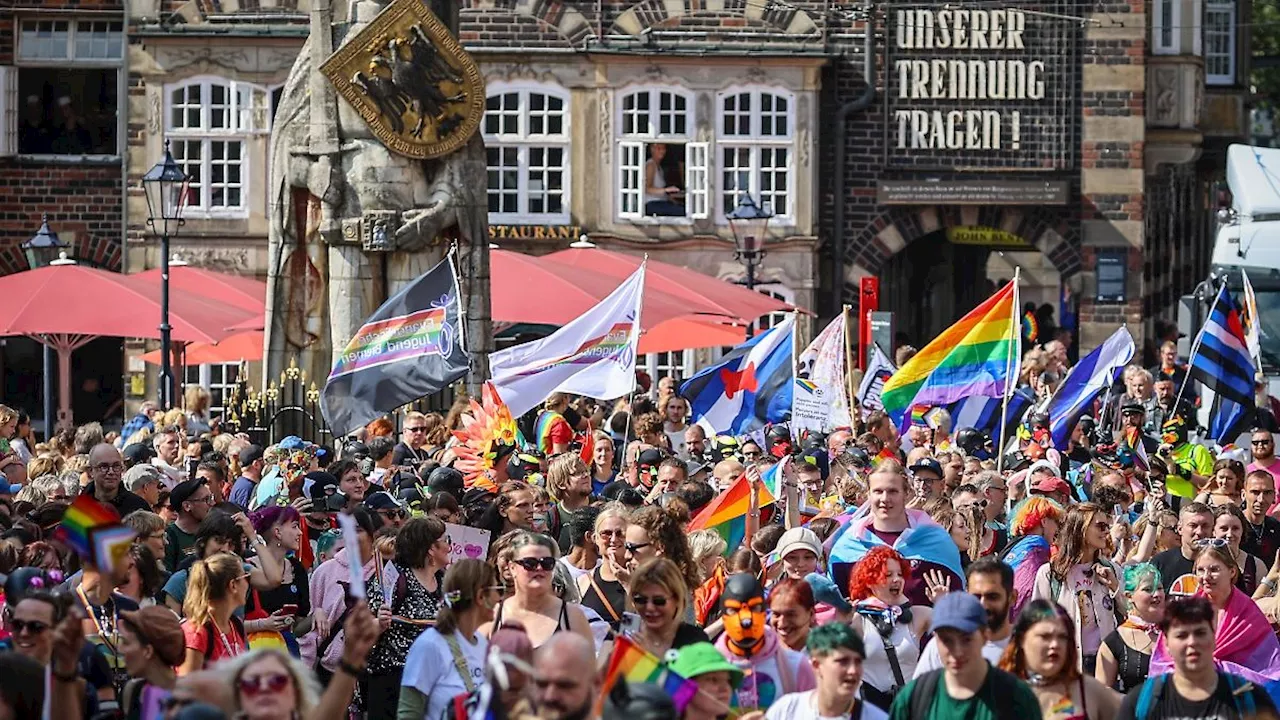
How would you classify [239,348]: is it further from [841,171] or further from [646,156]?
→ [841,171]

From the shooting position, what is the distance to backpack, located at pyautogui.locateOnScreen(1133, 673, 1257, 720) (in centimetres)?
830

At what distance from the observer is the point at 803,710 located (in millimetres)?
8188

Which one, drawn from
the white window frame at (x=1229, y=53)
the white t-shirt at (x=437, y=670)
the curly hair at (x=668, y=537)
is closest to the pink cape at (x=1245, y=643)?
the curly hair at (x=668, y=537)

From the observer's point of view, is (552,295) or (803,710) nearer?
(803,710)

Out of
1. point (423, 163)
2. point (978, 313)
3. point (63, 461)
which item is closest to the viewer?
point (63, 461)

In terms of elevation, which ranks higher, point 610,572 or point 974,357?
point 974,357

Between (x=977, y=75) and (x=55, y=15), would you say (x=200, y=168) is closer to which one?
(x=55, y=15)

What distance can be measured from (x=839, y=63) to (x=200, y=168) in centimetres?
855

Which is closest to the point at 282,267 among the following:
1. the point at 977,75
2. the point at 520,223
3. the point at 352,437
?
the point at 352,437

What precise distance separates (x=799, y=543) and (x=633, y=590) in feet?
5.26

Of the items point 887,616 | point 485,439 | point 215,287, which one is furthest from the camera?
point 215,287

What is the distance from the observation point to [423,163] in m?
23.5

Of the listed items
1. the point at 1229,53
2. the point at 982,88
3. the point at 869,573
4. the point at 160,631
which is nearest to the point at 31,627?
the point at 160,631

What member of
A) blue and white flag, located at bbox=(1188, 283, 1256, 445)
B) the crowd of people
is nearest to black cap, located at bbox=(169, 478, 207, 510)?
the crowd of people
